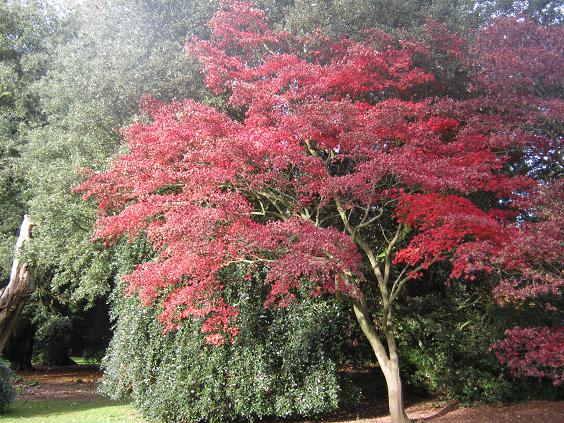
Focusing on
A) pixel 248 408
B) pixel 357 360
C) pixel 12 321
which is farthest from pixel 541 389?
pixel 12 321

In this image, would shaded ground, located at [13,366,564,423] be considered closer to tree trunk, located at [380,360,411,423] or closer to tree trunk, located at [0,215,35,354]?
tree trunk, located at [380,360,411,423]

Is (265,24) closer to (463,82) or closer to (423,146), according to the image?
(463,82)

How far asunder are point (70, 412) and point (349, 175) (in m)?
6.74

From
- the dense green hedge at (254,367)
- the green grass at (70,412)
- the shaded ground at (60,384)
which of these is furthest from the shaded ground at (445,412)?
the dense green hedge at (254,367)

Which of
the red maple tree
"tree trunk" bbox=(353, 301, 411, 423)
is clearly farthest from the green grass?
"tree trunk" bbox=(353, 301, 411, 423)

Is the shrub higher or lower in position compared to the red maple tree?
lower

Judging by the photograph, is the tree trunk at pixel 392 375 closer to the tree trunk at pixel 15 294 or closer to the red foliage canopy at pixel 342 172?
the red foliage canopy at pixel 342 172

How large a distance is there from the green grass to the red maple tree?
2351mm

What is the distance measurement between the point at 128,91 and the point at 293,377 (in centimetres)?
654

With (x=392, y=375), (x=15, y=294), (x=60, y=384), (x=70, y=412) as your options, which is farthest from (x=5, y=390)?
(x=392, y=375)

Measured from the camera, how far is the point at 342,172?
8625 millimetres

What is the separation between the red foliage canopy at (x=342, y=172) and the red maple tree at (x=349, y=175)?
3 cm

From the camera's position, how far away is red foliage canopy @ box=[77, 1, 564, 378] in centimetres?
612

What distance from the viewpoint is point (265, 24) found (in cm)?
1030
